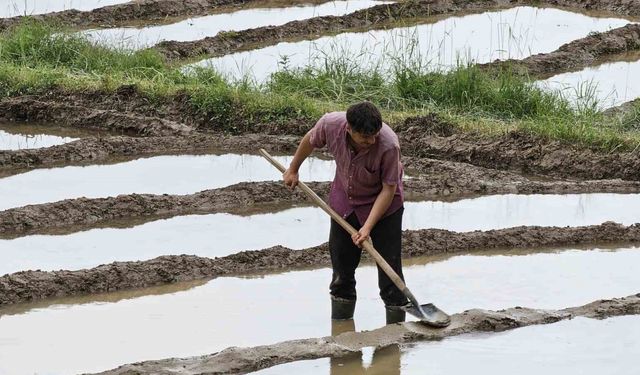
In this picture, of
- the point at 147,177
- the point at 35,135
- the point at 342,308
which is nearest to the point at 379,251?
the point at 342,308

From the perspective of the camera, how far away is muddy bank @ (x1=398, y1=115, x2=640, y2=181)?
862 centimetres

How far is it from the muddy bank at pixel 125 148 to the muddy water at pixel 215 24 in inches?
109

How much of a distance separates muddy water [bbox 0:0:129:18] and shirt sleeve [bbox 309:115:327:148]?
8.50 metres

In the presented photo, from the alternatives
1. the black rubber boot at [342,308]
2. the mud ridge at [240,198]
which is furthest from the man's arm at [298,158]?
the mud ridge at [240,198]

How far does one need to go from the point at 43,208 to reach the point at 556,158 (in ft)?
11.9

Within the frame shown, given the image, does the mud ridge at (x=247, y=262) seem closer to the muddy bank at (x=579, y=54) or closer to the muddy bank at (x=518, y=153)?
the muddy bank at (x=518, y=153)

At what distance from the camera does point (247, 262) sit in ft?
21.6

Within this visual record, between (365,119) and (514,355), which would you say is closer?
(365,119)

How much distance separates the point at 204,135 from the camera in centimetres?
938

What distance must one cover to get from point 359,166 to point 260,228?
81.6 inches

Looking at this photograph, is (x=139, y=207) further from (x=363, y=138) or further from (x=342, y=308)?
(x=363, y=138)

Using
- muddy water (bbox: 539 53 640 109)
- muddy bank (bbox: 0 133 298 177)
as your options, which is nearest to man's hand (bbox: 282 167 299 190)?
muddy bank (bbox: 0 133 298 177)

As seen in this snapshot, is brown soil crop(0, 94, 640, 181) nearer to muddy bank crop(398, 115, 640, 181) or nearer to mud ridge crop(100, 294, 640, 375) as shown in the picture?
muddy bank crop(398, 115, 640, 181)

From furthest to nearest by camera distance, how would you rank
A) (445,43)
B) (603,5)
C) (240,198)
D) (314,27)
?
(603,5), (314,27), (445,43), (240,198)
